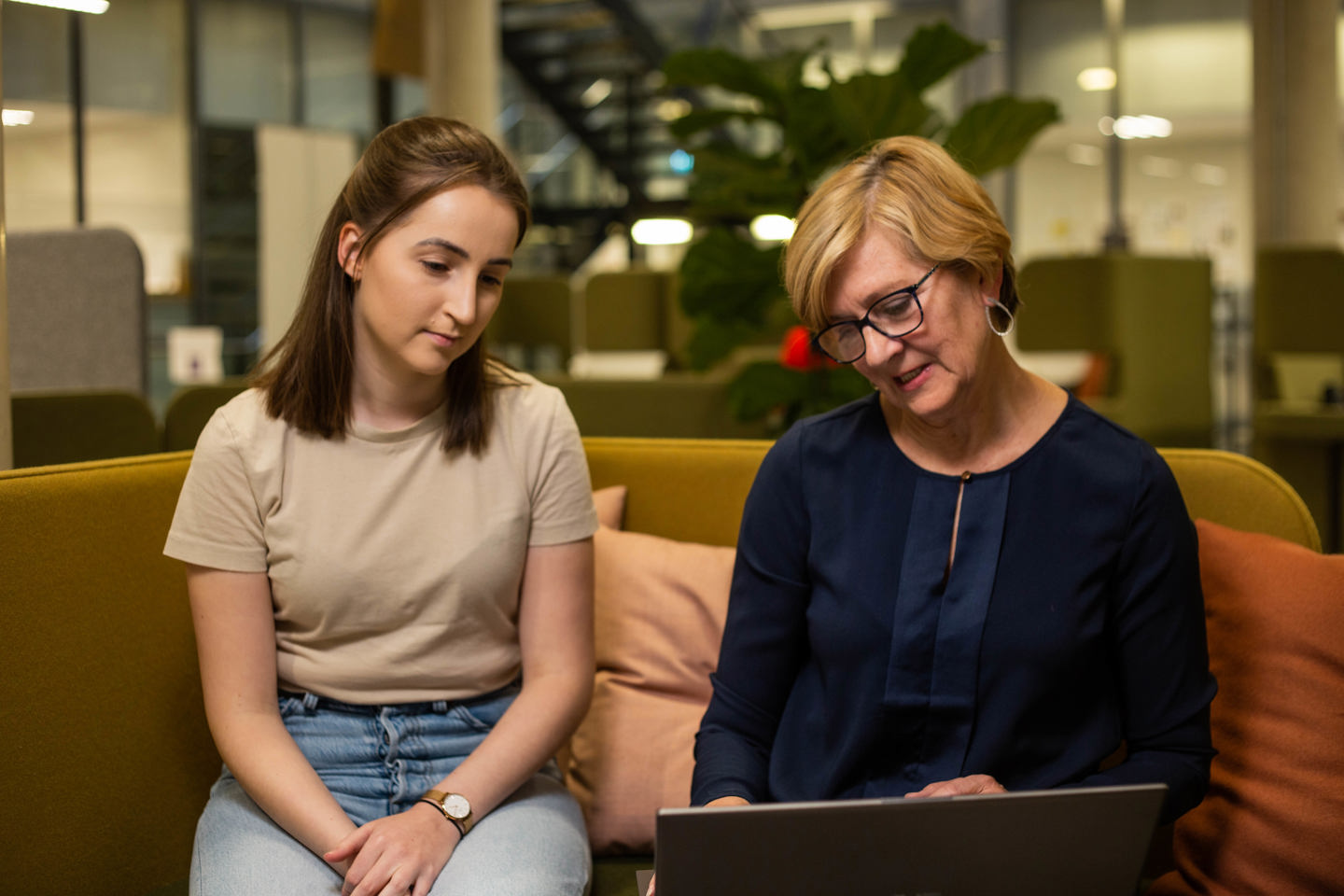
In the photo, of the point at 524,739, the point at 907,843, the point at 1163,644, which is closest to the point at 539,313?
the point at 524,739

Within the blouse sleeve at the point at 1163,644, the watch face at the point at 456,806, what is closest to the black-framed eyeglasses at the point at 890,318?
the blouse sleeve at the point at 1163,644

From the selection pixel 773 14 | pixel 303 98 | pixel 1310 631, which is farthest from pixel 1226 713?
pixel 773 14

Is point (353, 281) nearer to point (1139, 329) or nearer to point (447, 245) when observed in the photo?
point (447, 245)

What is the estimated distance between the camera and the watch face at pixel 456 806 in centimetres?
126

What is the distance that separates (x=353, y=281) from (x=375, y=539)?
1.02ft

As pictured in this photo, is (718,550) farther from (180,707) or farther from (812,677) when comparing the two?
(180,707)

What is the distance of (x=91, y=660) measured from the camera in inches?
53.7

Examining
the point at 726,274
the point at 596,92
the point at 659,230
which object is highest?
the point at 596,92

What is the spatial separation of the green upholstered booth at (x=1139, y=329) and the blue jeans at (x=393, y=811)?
3.60 meters

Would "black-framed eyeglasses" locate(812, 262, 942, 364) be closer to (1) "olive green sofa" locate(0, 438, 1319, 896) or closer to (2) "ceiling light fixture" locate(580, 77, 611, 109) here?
(1) "olive green sofa" locate(0, 438, 1319, 896)

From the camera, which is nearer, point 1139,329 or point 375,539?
point 375,539

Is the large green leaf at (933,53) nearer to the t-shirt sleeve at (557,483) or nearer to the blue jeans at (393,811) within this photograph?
the t-shirt sleeve at (557,483)

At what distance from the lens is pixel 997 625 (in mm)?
1208

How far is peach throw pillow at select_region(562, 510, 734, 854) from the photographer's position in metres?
1.56
